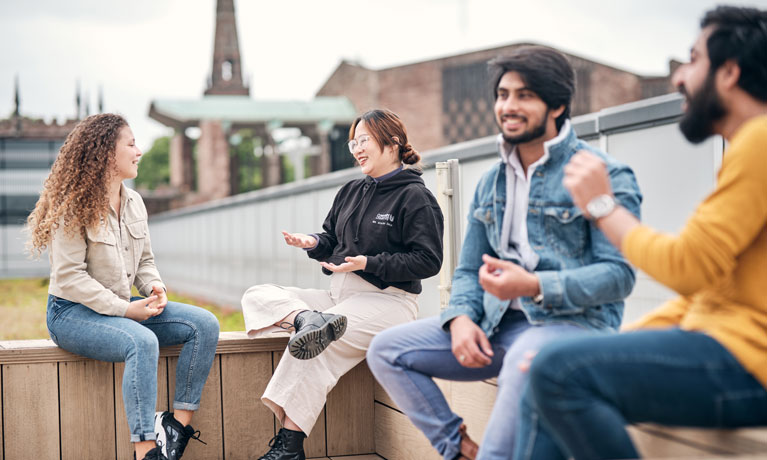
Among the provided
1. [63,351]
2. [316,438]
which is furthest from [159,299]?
[316,438]

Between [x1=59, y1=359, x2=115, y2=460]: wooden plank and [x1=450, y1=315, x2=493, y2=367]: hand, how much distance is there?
181 centimetres

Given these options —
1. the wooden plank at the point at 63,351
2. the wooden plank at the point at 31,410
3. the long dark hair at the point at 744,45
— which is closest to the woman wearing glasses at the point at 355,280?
the wooden plank at the point at 63,351

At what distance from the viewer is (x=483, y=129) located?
34.5 meters

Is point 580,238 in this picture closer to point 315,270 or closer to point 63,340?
point 63,340

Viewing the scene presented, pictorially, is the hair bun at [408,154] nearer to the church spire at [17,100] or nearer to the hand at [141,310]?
the hand at [141,310]

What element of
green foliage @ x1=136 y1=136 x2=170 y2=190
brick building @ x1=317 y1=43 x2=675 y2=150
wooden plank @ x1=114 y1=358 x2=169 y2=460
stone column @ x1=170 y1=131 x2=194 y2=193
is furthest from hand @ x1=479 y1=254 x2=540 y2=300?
green foliage @ x1=136 y1=136 x2=170 y2=190

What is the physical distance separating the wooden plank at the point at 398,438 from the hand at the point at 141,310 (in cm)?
115

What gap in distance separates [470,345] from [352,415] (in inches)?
62.1

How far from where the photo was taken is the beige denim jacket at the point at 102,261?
10.7 ft

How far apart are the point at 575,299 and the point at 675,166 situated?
197cm

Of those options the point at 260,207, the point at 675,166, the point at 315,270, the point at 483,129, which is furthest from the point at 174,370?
the point at 483,129

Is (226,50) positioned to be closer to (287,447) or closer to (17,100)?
(17,100)

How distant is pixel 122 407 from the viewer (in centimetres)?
357

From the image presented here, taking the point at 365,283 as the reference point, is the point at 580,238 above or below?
above
